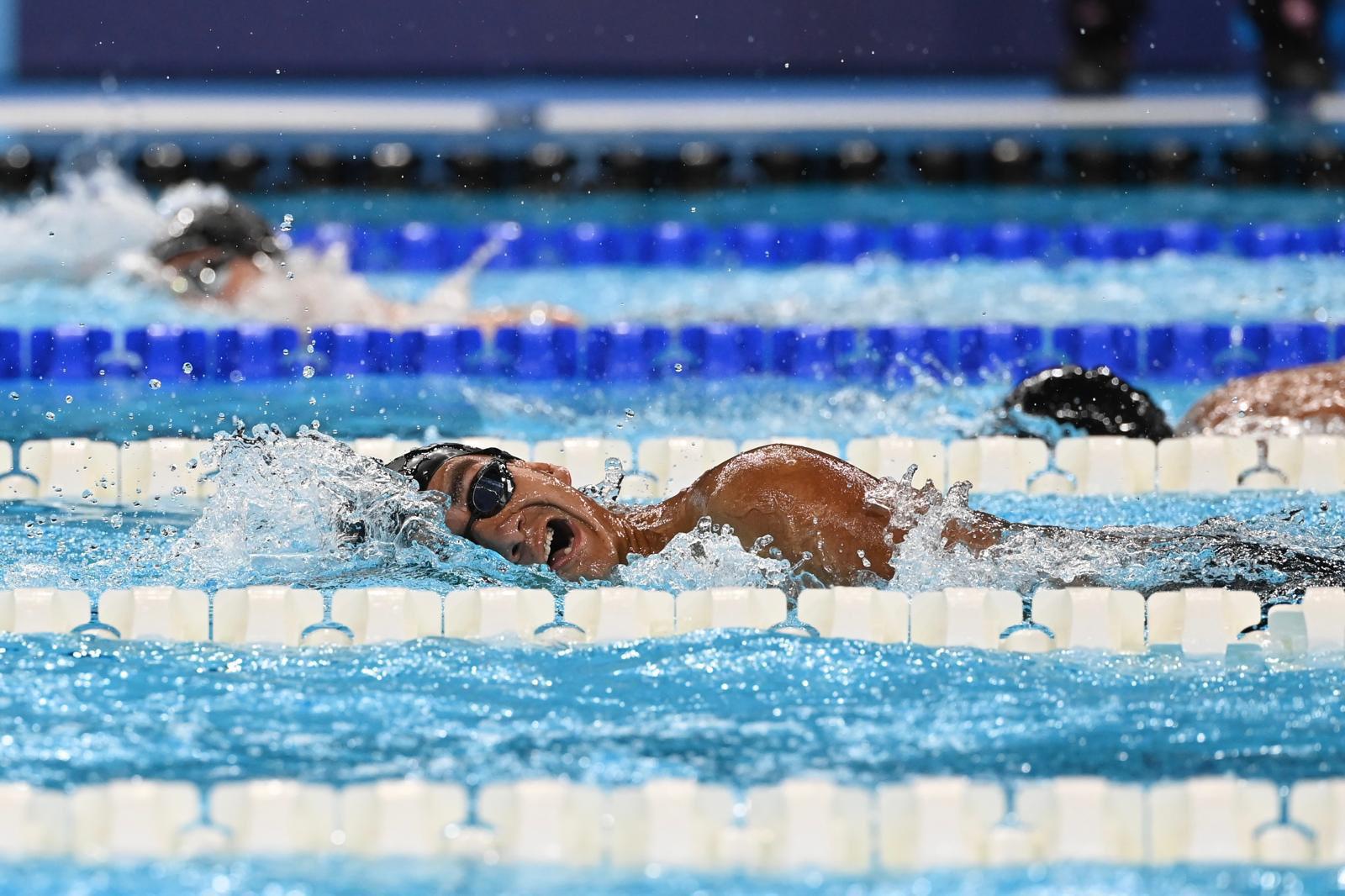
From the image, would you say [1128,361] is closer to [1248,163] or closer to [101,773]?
[1248,163]

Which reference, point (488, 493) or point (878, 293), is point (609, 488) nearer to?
point (488, 493)

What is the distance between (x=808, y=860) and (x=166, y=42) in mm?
8395

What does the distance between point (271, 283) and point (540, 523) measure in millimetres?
2821

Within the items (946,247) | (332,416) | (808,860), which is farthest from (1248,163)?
(808,860)

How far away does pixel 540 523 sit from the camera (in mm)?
2854

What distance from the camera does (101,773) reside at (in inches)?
91.4

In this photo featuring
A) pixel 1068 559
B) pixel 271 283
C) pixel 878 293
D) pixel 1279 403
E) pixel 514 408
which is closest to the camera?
pixel 1068 559

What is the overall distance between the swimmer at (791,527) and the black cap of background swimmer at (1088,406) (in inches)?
40.1

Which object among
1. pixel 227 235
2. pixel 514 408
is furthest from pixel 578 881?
pixel 227 235

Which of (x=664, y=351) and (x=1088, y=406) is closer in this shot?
(x=1088, y=406)

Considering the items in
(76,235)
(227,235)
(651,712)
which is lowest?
(651,712)

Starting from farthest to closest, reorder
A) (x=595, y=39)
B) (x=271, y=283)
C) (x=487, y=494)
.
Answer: (x=595, y=39) < (x=271, y=283) < (x=487, y=494)

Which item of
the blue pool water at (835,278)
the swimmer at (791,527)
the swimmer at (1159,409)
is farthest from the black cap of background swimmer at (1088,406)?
the blue pool water at (835,278)

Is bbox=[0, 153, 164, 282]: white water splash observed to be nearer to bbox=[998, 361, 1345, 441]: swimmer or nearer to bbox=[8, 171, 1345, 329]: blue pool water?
bbox=[8, 171, 1345, 329]: blue pool water
